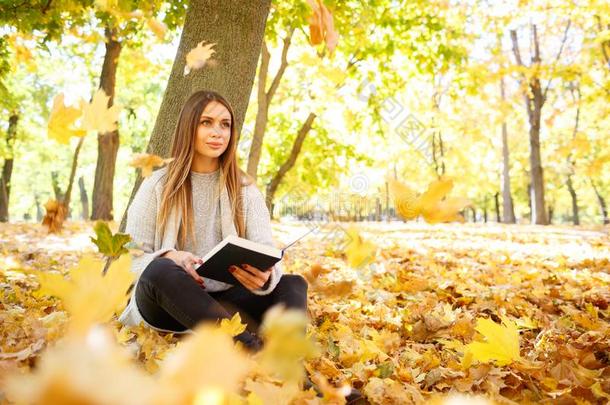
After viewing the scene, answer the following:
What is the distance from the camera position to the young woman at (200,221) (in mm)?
2207

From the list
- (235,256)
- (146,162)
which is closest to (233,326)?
(235,256)

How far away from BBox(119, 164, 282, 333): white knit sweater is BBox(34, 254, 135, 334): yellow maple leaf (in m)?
1.20

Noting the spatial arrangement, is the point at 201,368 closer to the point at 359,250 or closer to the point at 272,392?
the point at 272,392

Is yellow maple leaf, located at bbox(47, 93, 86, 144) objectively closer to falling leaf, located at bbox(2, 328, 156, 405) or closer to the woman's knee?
the woman's knee

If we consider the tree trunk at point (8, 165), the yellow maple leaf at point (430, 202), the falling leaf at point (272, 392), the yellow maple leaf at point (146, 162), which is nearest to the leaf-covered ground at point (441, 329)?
the falling leaf at point (272, 392)

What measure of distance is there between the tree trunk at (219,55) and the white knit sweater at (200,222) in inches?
→ 16.6

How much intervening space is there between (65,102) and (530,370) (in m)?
2.14

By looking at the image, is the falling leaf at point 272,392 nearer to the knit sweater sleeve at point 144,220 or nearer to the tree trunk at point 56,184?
the knit sweater sleeve at point 144,220

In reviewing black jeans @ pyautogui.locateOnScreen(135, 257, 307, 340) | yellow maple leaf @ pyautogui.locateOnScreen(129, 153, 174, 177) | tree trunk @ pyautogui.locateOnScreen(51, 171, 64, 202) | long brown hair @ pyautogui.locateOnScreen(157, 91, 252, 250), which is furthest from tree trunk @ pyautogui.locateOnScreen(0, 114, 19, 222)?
black jeans @ pyautogui.locateOnScreen(135, 257, 307, 340)

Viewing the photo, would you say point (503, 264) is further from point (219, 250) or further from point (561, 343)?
point (219, 250)

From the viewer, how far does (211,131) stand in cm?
257

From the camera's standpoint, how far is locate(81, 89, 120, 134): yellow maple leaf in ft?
7.05

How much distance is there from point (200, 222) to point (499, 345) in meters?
1.57

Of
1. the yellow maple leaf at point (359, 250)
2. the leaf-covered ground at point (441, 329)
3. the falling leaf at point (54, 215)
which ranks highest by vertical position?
the falling leaf at point (54, 215)
